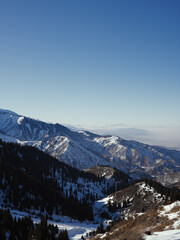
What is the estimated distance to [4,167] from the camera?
551 ft

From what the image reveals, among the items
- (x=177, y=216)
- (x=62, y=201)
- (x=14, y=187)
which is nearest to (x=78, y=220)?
(x=62, y=201)

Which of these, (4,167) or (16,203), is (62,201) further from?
(4,167)

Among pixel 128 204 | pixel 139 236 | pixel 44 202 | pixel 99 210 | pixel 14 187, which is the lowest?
pixel 99 210

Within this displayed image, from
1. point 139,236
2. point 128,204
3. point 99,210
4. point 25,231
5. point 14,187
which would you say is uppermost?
point 139,236

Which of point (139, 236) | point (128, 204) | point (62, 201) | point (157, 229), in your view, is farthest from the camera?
point (128, 204)

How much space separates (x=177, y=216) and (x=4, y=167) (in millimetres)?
168589

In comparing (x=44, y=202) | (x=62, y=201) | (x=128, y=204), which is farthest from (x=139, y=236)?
(x=128, y=204)

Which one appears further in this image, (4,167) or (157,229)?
(4,167)

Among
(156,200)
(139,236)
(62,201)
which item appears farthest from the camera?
(62,201)

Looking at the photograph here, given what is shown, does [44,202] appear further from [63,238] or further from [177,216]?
[177,216]

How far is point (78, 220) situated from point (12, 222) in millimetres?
78773

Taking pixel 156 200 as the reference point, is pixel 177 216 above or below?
above

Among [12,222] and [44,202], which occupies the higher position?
[12,222]

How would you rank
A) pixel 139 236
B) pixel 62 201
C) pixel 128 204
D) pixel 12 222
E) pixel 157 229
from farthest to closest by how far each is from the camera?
pixel 128 204 < pixel 62 201 < pixel 12 222 < pixel 157 229 < pixel 139 236
